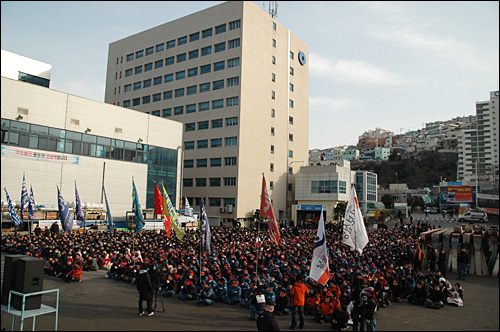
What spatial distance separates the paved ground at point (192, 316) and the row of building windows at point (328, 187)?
1506 inches

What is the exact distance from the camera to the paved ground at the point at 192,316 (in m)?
9.79

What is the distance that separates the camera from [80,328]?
30.9ft

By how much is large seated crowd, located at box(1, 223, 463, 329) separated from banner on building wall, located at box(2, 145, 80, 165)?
11.2 metres

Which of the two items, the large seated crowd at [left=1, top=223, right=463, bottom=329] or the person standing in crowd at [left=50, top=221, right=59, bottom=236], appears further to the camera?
the person standing in crowd at [left=50, top=221, right=59, bottom=236]

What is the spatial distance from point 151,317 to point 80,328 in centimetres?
193

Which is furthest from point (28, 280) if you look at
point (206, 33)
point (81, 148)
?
point (206, 33)

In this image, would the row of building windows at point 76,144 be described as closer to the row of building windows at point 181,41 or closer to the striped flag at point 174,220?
the row of building windows at point 181,41

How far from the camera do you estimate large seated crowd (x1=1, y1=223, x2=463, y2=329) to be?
11295mm

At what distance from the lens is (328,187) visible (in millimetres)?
52625

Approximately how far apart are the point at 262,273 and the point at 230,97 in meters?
38.4

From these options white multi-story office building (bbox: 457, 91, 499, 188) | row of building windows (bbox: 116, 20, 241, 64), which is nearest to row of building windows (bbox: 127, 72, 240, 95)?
row of building windows (bbox: 116, 20, 241, 64)

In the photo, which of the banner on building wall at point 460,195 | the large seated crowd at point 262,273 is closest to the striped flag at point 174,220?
the large seated crowd at point 262,273

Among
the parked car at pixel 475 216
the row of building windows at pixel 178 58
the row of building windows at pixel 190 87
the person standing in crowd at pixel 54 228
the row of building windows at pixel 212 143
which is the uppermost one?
the row of building windows at pixel 178 58

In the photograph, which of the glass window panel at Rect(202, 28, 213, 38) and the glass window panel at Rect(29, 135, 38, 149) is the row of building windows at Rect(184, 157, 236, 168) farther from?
the glass window panel at Rect(29, 135, 38, 149)
